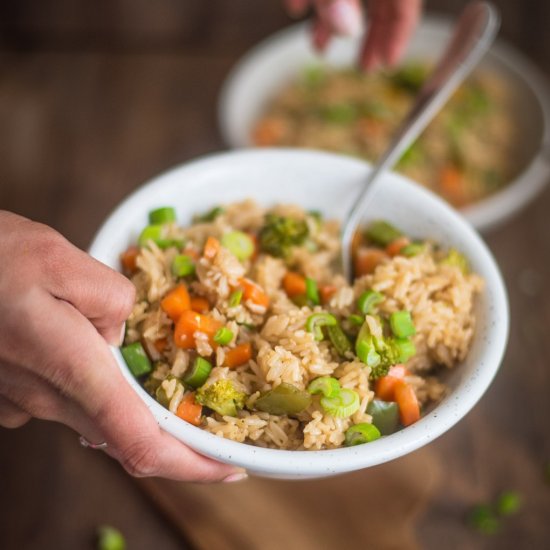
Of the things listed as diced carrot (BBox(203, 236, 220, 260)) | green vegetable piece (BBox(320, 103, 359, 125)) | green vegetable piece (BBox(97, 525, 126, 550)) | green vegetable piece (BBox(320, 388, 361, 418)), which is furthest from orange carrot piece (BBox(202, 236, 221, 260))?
green vegetable piece (BBox(320, 103, 359, 125))

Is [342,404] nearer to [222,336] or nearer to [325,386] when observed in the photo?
[325,386]

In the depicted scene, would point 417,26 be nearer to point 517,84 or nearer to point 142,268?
point 517,84

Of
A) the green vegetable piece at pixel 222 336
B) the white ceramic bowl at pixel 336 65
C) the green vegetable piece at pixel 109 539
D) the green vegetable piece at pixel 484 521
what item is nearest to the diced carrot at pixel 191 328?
the green vegetable piece at pixel 222 336

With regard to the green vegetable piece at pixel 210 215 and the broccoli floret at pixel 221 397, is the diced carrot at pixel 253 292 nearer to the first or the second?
the broccoli floret at pixel 221 397

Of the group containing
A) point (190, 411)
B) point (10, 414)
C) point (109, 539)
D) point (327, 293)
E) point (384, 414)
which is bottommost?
point (109, 539)

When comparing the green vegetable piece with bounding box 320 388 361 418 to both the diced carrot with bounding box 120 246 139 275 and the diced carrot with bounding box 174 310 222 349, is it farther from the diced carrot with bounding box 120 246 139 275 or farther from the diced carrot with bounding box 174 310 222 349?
the diced carrot with bounding box 120 246 139 275

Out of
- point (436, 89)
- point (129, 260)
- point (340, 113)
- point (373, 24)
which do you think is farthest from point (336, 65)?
point (129, 260)
